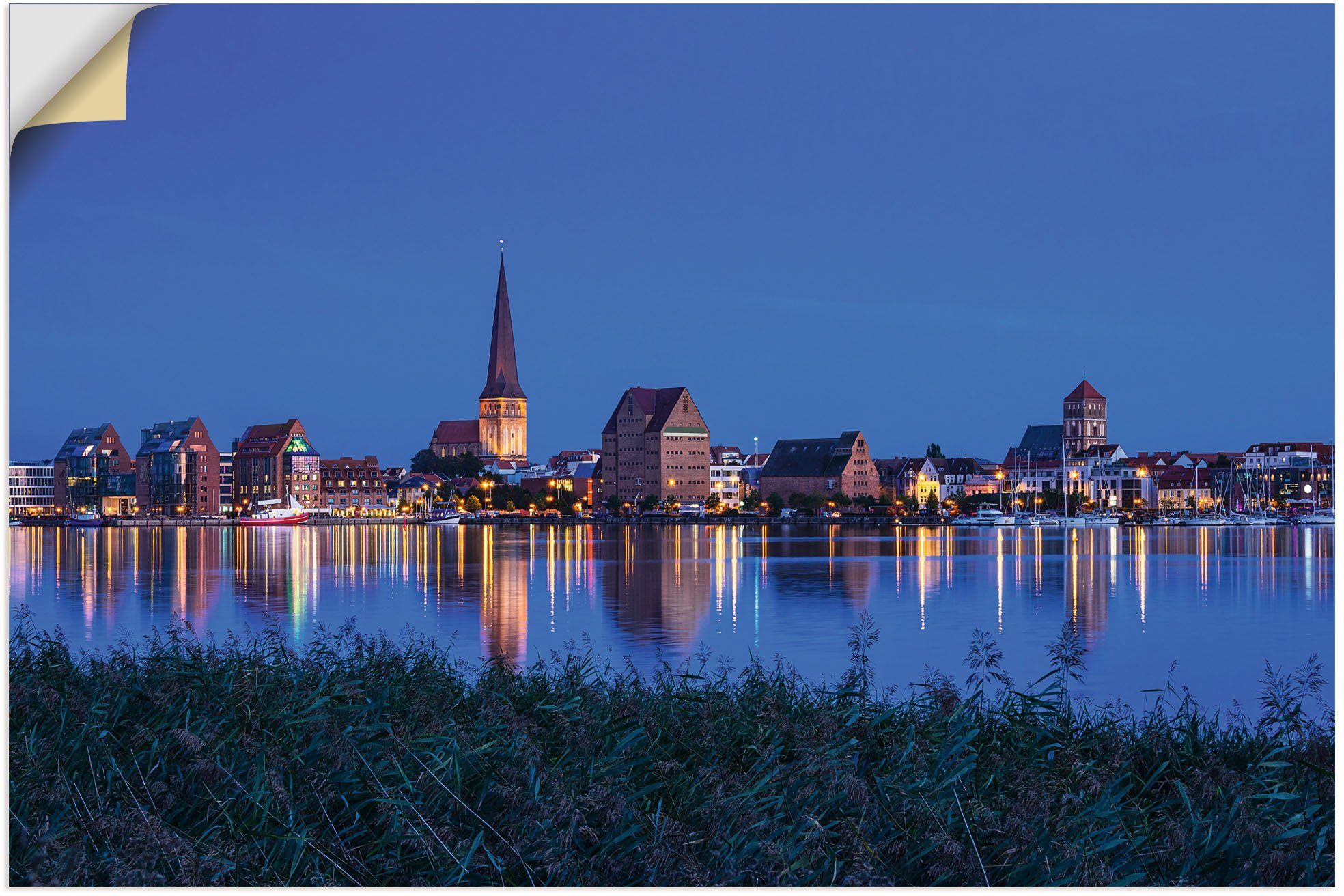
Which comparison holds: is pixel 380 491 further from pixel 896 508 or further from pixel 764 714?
pixel 764 714

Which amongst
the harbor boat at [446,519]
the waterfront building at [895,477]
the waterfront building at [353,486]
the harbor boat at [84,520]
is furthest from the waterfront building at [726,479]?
the harbor boat at [84,520]

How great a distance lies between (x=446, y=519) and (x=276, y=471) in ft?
77.4

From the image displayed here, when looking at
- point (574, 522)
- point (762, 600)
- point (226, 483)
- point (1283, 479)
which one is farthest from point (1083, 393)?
point (762, 600)

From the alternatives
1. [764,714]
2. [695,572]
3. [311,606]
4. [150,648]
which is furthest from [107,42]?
[695,572]

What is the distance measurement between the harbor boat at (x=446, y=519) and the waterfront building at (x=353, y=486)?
12.4m

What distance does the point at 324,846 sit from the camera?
4230 mm

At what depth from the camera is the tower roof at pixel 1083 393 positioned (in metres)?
141

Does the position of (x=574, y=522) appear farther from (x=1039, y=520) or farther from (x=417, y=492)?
(x=1039, y=520)

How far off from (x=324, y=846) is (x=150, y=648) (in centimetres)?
468

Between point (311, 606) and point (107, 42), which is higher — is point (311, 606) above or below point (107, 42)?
below

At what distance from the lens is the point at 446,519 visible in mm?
120625

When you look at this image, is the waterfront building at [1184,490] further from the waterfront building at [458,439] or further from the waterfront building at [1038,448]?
the waterfront building at [458,439]

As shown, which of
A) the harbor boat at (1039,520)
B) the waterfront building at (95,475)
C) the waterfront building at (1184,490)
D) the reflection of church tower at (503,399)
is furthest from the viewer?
the reflection of church tower at (503,399)

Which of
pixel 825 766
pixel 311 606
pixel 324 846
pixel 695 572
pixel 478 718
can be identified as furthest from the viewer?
pixel 695 572
